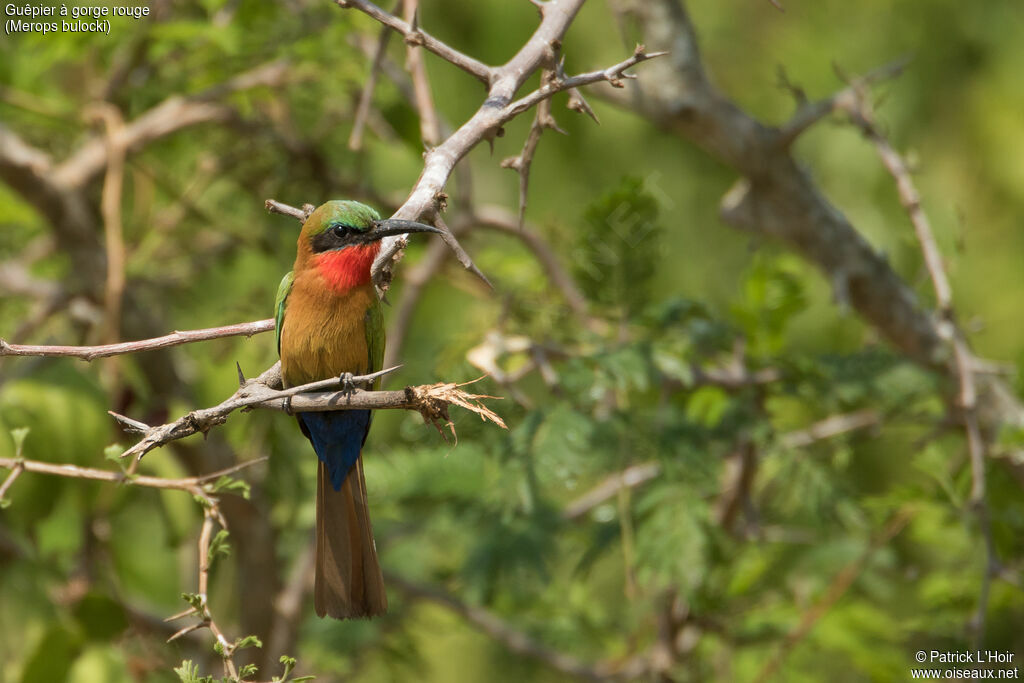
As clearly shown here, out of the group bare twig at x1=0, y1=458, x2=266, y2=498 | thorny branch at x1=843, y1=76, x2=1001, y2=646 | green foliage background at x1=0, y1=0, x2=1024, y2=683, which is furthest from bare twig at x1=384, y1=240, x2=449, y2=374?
bare twig at x1=0, y1=458, x2=266, y2=498

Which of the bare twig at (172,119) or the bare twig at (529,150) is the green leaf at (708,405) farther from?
the bare twig at (172,119)

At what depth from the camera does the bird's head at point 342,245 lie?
194cm

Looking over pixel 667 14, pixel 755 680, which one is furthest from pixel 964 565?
pixel 667 14

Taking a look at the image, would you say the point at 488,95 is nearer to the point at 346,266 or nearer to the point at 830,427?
the point at 346,266

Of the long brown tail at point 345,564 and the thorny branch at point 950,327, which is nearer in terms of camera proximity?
the long brown tail at point 345,564

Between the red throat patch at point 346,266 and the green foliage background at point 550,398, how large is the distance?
368 millimetres

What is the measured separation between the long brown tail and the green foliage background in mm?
234

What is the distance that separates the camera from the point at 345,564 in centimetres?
180

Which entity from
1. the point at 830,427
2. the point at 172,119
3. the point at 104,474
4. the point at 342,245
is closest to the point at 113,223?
the point at 172,119

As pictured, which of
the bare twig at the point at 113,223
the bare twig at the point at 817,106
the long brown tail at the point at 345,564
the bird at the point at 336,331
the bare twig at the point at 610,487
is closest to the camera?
the long brown tail at the point at 345,564

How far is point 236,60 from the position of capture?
10.1ft

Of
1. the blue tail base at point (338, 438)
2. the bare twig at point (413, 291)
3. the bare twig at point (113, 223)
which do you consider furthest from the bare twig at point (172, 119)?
the blue tail base at point (338, 438)

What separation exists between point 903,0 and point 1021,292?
1554 millimetres

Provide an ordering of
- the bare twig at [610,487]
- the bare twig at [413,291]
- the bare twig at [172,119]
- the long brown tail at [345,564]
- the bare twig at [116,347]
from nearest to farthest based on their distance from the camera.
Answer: the bare twig at [116,347], the long brown tail at [345,564], the bare twig at [610,487], the bare twig at [413,291], the bare twig at [172,119]
